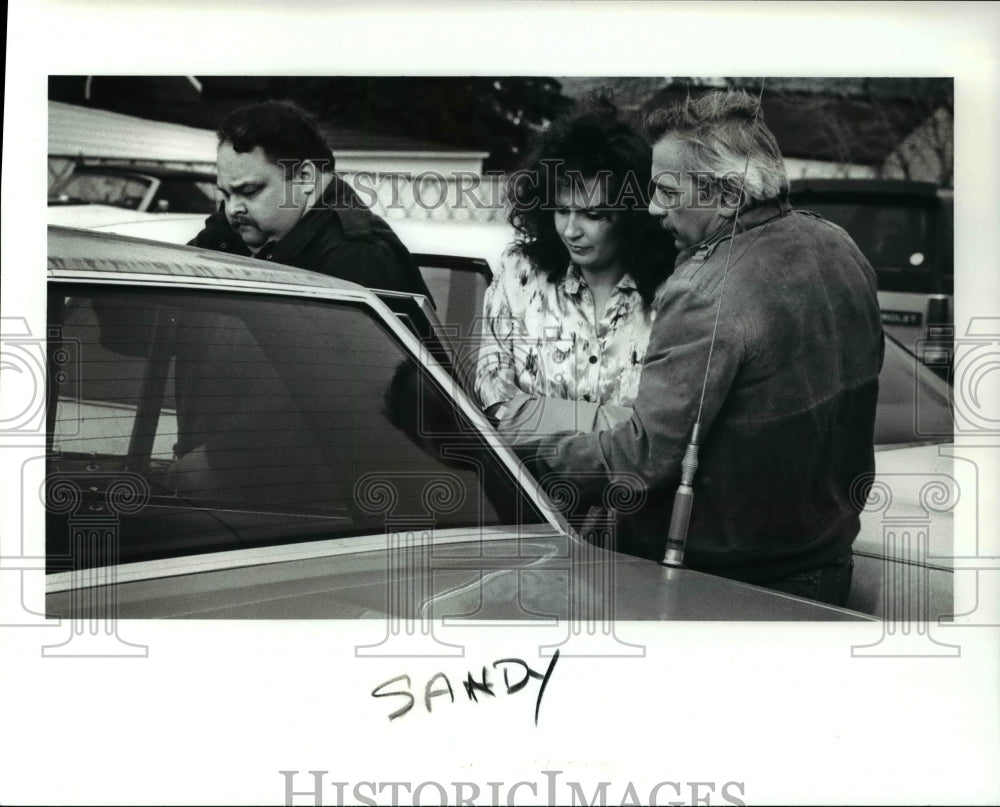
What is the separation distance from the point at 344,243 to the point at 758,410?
1585mm

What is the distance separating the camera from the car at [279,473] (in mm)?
3396

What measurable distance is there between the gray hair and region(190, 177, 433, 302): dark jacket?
3.33ft

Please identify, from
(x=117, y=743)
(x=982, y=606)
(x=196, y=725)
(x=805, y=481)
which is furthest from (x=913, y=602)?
(x=117, y=743)

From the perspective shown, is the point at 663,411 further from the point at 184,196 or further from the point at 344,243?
the point at 184,196

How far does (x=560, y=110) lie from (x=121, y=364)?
5.76ft

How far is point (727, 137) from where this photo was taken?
3818 millimetres

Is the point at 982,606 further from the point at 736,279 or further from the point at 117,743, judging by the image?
the point at 117,743

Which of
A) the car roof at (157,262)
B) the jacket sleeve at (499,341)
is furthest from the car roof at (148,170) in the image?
the jacket sleeve at (499,341)

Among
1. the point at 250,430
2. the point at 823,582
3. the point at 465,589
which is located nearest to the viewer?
the point at 250,430

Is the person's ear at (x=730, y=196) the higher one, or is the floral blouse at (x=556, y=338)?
the person's ear at (x=730, y=196)

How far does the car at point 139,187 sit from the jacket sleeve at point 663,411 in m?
1.47

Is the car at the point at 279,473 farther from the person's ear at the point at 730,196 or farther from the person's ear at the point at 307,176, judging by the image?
the person's ear at the point at 730,196

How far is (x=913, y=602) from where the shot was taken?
382cm

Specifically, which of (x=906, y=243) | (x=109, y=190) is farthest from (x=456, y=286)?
(x=906, y=243)
